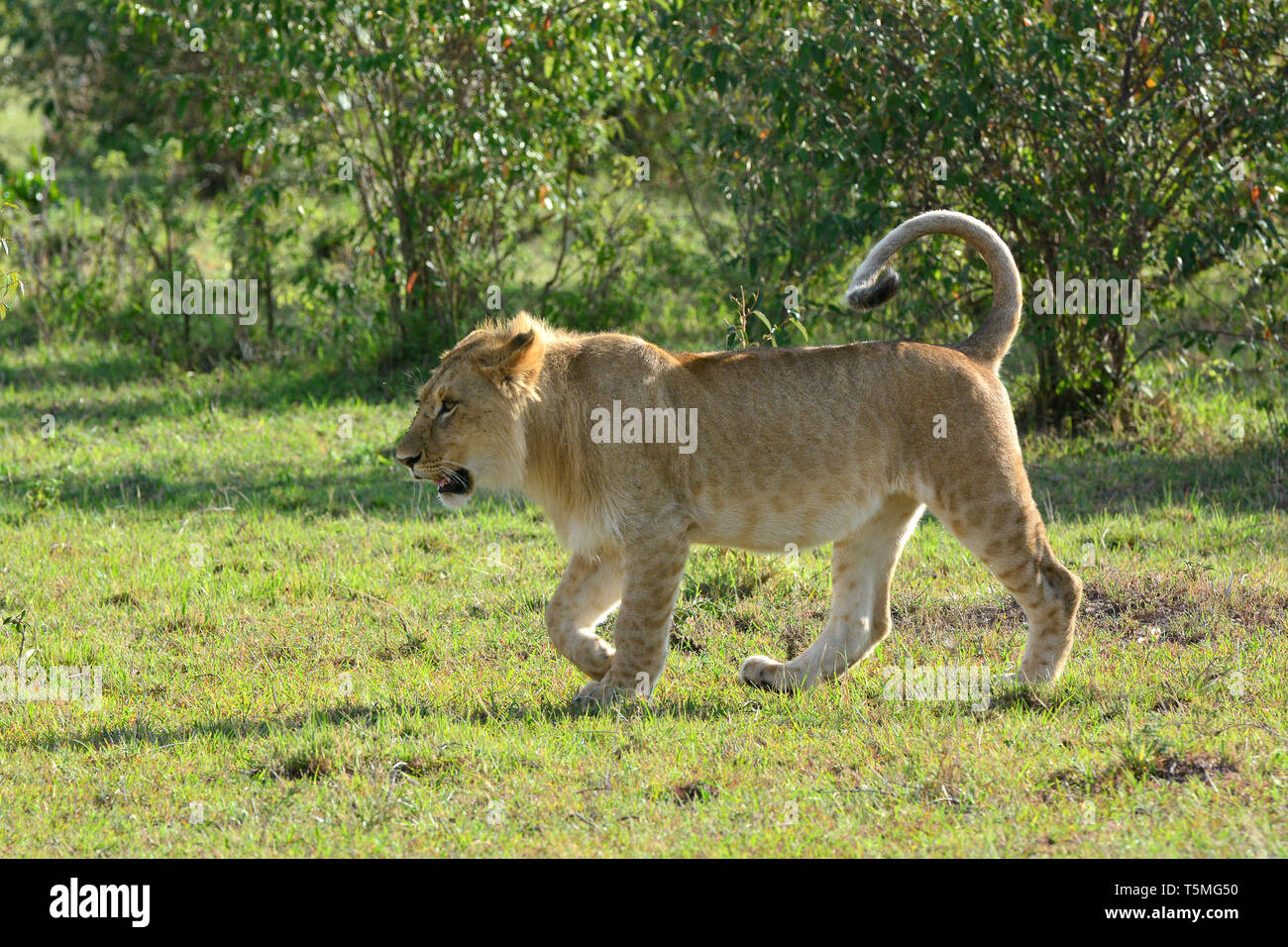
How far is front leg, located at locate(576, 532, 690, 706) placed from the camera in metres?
5.48

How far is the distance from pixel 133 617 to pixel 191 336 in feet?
19.1

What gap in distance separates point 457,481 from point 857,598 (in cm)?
171

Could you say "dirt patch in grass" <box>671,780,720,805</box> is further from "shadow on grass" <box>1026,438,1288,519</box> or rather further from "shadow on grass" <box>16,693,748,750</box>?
"shadow on grass" <box>1026,438,1288,519</box>

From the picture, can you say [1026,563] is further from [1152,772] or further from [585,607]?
[585,607]

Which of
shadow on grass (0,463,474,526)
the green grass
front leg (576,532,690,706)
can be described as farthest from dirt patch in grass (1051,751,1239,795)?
shadow on grass (0,463,474,526)

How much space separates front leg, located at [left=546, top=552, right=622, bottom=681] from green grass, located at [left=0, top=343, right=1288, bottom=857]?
9.5 inches

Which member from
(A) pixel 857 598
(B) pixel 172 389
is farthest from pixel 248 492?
(A) pixel 857 598

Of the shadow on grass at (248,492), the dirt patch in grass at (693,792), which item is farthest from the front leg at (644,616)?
the shadow on grass at (248,492)

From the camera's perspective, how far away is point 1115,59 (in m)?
9.41

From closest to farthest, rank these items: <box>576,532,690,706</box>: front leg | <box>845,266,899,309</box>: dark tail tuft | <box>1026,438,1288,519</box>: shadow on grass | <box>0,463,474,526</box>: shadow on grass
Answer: <box>576,532,690,706</box>: front leg, <box>845,266,899,309</box>: dark tail tuft, <box>1026,438,1288,519</box>: shadow on grass, <box>0,463,474,526</box>: shadow on grass

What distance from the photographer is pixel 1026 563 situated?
557cm
